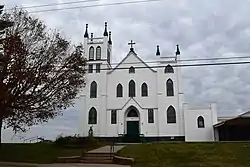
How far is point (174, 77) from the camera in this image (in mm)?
46031

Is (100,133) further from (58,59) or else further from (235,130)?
(58,59)

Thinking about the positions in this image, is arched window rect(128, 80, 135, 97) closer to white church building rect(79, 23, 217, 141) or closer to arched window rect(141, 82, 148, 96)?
white church building rect(79, 23, 217, 141)

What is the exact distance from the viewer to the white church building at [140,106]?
140 feet

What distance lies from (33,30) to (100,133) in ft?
86.1

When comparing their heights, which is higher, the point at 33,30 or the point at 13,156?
the point at 33,30

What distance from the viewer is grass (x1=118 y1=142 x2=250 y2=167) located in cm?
1622

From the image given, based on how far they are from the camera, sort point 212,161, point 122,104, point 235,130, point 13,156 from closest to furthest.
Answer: point 212,161
point 13,156
point 235,130
point 122,104

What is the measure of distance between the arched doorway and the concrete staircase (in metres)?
24.9

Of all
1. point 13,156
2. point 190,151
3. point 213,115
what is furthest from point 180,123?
point 13,156

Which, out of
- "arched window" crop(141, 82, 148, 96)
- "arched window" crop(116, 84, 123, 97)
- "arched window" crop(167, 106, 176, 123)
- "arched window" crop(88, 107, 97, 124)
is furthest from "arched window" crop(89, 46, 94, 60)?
"arched window" crop(167, 106, 176, 123)

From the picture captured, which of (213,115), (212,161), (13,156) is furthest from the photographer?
(213,115)

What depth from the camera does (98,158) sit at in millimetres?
19016

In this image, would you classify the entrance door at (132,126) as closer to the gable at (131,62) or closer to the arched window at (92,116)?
the arched window at (92,116)

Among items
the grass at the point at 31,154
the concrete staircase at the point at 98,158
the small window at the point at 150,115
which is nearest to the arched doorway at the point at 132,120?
the small window at the point at 150,115
